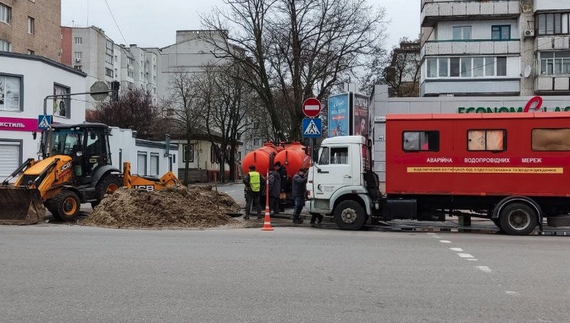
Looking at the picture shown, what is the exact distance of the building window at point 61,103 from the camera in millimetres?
32053

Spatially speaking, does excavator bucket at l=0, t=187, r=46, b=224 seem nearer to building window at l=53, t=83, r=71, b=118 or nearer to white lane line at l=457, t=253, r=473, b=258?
white lane line at l=457, t=253, r=473, b=258

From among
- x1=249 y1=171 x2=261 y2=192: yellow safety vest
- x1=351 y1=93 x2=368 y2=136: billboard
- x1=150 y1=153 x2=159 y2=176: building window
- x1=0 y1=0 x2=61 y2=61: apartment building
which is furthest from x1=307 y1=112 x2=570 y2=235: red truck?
x1=0 y1=0 x2=61 y2=61: apartment building

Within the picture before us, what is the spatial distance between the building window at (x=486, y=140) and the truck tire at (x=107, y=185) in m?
11.1

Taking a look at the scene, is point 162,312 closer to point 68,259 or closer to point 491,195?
point 68,259

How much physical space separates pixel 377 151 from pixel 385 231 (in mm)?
6374

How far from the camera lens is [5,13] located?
40719 mm

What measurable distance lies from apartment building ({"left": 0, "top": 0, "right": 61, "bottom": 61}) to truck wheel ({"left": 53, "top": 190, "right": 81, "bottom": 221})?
28847 mm

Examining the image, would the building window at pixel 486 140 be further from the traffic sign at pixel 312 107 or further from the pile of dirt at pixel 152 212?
the pile of dirt at pixel 152 212

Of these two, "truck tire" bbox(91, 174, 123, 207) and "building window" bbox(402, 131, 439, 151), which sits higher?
"building window" bbox(402, 131, 439, 151)

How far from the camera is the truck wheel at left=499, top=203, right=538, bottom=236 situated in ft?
44.5

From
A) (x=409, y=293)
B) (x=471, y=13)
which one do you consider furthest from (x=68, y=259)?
(x=471, y=13)

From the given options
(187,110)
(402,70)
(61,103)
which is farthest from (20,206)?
(402,70)

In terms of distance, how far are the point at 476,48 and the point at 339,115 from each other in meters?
21.2

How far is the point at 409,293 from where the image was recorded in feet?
22.7
